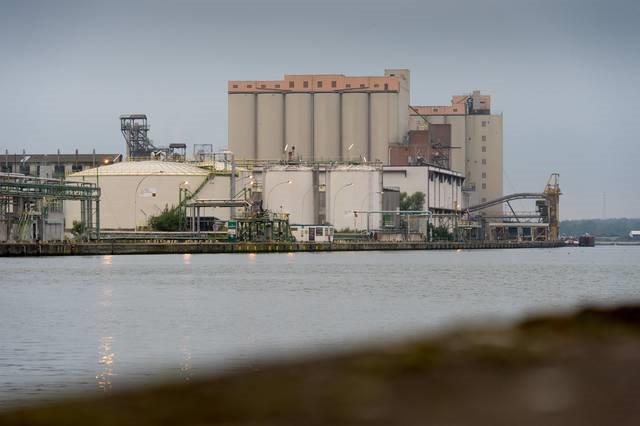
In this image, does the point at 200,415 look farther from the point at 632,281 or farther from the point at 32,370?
the point at 632,281

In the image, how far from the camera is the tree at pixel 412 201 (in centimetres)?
19425

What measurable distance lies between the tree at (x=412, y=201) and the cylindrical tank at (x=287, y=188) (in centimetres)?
2286

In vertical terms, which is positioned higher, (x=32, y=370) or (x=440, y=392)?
(x=440, y=392)

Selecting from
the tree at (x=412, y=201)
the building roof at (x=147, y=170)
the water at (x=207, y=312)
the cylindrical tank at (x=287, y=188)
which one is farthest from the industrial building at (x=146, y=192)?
the water at (x=207, y=312)

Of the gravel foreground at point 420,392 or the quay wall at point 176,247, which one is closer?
the gravel foreground at point 420,392

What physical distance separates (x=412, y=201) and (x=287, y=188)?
91.8 feet

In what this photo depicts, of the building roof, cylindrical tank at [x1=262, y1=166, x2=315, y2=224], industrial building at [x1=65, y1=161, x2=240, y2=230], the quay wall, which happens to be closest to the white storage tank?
cylindrical tank at [x1=262, y1=166, x2=315, y2=224]

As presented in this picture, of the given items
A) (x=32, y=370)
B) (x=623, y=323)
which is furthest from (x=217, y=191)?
(x=623, y=323)

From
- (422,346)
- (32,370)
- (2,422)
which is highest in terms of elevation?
(422,346)

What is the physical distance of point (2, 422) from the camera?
8.04ft

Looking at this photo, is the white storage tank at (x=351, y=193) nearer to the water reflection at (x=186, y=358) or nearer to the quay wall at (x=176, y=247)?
the quay wall at (x=176, y=247)

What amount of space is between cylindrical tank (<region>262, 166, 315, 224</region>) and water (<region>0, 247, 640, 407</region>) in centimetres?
8508

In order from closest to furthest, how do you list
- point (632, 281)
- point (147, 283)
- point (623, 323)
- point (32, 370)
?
point (623, 323) → point (32, 370) → point (147, 283) → point (632, 281)

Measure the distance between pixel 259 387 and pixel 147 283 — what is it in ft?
227
